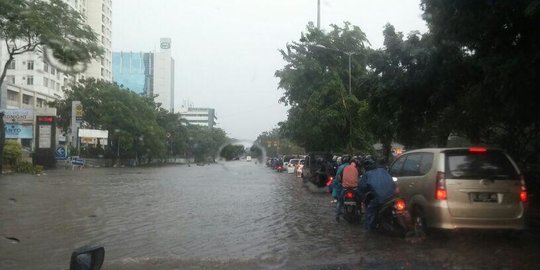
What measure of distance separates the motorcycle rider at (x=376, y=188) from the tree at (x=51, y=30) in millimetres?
17946

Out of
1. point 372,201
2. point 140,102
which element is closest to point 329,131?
point 372,201

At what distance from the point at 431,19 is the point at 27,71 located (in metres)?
87.6

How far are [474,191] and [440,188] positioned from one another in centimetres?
52

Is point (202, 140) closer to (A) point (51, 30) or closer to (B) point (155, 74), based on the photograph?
(B) point (155, 74)

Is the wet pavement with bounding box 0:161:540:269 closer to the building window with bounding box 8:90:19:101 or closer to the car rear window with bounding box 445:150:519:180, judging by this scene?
the car rear window with bounding box 445:150:519:180

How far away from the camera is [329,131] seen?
110 feet

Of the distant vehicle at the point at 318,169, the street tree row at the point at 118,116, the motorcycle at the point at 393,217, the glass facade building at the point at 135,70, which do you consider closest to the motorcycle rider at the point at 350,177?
the motorcycle at the point at 393,217

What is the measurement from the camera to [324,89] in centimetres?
3375

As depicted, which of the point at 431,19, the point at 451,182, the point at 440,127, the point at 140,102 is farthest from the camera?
the point at 140,102

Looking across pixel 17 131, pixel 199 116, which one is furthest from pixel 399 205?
pixel 199 116

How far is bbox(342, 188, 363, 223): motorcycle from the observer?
1170 centimetres

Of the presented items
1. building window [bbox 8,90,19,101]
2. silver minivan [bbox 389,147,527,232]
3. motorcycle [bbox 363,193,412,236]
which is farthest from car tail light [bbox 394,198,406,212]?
building window [bbox 8,90,19,101]

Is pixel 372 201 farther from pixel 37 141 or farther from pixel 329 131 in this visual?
pixel 37 141

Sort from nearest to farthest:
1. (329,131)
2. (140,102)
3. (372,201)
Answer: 1. (372,201)
2. (329,131)
3. (140,102)
